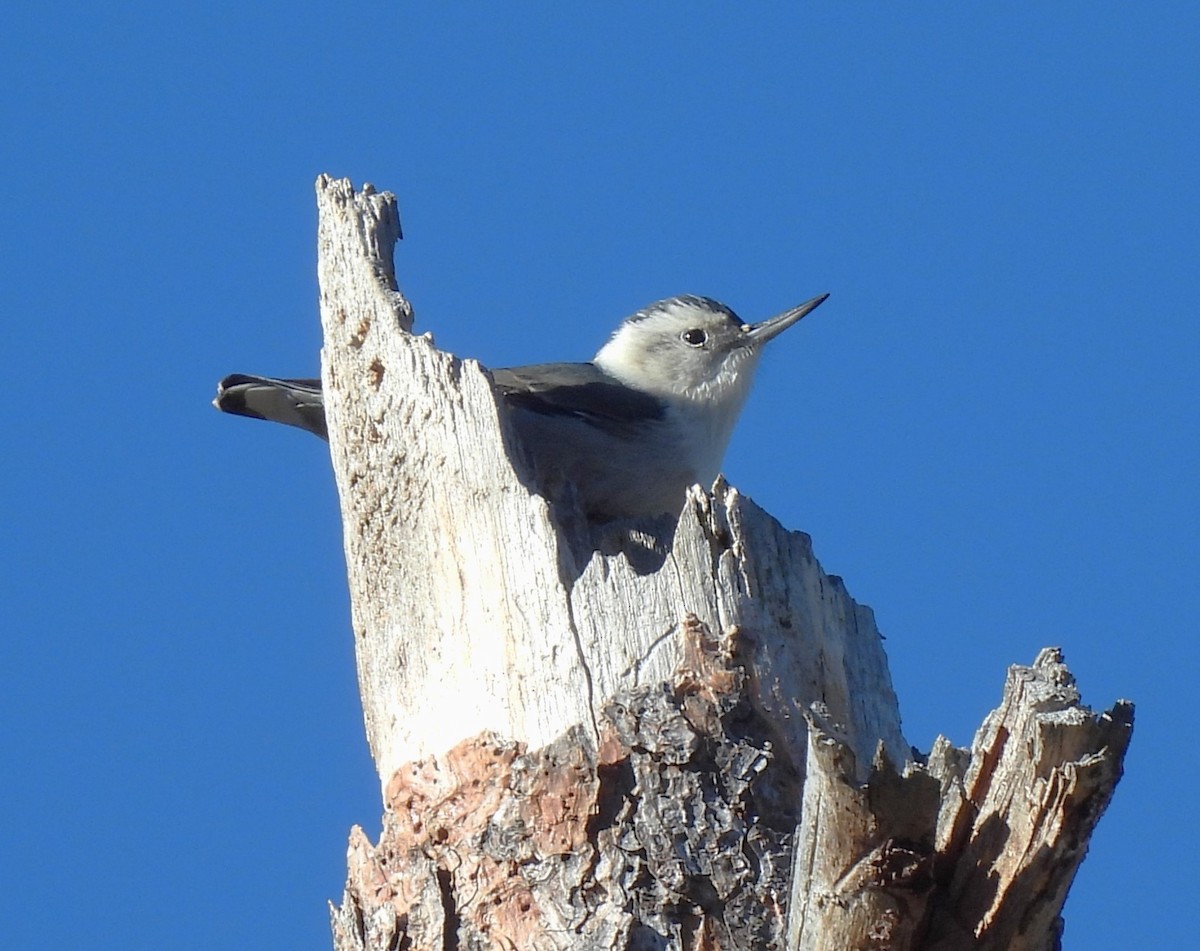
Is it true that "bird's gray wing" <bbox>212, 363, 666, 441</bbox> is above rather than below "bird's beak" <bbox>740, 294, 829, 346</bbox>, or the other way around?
below

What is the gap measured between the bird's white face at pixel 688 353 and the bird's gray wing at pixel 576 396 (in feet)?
1.53

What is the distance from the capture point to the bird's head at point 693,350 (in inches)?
294

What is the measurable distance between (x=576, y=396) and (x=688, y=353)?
121cm

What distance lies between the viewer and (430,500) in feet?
16.4

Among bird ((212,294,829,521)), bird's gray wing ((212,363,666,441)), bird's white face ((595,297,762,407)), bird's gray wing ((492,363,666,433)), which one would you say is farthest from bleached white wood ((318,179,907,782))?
bird's white face ((595,297,762,407))

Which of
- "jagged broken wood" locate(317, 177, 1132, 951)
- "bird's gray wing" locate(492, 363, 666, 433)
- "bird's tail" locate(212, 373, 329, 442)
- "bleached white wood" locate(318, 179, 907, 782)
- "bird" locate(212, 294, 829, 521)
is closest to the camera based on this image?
"jagged broken wood" locate(317, 177, 1132, 951)

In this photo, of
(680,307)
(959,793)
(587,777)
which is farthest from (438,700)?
(680,307)

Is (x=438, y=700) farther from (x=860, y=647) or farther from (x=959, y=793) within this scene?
(x=959, y=793)

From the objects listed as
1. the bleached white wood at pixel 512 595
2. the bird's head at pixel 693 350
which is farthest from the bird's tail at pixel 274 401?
the bird's head at pixel 693 350

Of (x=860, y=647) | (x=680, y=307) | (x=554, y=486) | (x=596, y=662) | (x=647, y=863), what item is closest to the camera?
(x=647, y=863)

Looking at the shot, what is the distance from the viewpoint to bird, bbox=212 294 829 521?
6.29 meters

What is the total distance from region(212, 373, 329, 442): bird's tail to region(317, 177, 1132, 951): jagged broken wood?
952 millimetres

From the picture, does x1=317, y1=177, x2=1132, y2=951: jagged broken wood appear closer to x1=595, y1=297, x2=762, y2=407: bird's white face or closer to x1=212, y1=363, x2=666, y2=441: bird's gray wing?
Answer: x1=212, y1=363, x2=666, y2=441: bird's gray wing

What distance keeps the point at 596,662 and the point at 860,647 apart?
873mm
